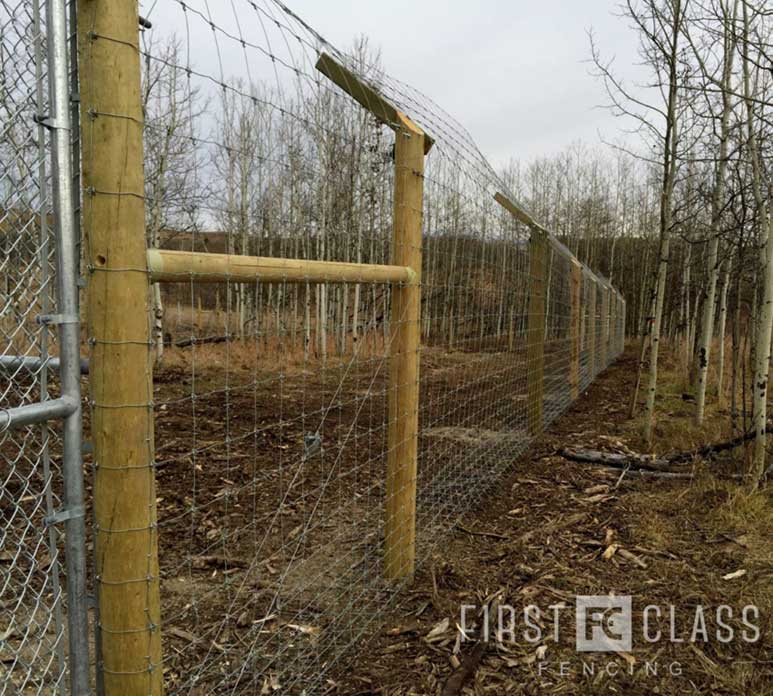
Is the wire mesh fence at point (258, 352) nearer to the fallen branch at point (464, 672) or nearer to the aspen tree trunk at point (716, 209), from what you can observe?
the fallen branch at point (464, 672)

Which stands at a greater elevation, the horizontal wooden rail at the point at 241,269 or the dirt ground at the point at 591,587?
the horizontal wooden rail at the point at 241,269

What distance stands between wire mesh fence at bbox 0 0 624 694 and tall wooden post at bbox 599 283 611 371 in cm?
744

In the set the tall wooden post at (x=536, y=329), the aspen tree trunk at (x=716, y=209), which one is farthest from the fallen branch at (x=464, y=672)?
the aspen tree trunk at (x=716, y=209)

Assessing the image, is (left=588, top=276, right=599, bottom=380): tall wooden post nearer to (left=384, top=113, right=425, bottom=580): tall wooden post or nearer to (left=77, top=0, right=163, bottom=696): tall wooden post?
(left=384, top=113, right=425, bottom=580): tall wooden post

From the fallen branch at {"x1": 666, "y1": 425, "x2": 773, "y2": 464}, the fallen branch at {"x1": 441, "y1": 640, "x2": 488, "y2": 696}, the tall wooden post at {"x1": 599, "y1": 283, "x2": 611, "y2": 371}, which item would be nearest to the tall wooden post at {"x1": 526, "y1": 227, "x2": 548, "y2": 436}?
the fallen branch at {"x1": 666, "y1": 425, "x2": 773, "y2": 464}

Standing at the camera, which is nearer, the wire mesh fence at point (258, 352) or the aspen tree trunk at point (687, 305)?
the wire mesh fence at point (258, 352)

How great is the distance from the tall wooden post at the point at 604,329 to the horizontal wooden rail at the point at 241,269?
41.4ft

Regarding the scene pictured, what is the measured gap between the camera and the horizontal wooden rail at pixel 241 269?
4.56ft

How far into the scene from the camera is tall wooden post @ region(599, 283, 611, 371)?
14149mm

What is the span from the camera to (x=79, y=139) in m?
1.27

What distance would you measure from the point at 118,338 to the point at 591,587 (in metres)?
2.69

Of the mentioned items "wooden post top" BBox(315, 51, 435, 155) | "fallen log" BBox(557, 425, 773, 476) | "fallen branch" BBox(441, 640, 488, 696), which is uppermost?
"wooden post top" BBox(315, 51, 435, 155)

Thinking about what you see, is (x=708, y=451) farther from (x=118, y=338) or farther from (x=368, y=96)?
(x=118, y=338)

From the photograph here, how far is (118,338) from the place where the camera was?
1.27m
